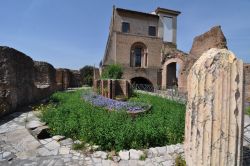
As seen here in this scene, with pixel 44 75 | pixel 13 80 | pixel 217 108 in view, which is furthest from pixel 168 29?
pixel 217 108

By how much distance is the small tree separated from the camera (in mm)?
24719

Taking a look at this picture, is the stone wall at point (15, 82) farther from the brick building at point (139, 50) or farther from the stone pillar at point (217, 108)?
the brick building at point (139, 50)

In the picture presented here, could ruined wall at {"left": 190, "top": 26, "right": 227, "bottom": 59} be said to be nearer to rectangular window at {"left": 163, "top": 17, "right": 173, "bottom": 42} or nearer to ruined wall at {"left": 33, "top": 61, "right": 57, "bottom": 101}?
rectangular window at {"left": 163, "top": 17, "right": 173, "bottom": 42}

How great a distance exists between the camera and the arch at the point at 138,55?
24922 millimetres

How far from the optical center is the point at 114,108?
275 inches

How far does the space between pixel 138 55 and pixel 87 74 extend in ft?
21.3

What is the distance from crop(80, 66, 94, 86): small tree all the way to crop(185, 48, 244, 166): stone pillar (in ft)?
75.5

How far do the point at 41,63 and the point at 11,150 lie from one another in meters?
7.95

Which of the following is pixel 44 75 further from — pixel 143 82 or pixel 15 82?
pixel 143 82

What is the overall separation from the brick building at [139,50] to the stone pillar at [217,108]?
2127cm

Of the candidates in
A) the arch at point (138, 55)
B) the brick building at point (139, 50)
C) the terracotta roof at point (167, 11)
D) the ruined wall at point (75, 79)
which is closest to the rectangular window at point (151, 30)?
the brick building at point (139, 50)

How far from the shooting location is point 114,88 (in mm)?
10266

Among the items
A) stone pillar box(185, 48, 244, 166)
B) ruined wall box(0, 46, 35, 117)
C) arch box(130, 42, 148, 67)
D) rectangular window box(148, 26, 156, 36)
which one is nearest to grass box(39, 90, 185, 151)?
ruined wall box(0, 46, 35, 117)

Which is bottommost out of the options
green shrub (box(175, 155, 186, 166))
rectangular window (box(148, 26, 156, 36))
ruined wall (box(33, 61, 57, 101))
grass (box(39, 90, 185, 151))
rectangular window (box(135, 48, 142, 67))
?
green shrub (box(175, 155, 186, 166))
